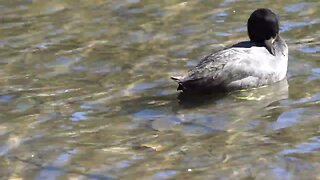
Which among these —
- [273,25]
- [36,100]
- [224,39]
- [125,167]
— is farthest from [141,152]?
[224,39]

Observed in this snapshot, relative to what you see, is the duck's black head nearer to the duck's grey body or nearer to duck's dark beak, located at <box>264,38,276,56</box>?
duck's dark beak, located at <box>264,38,276,56</box>

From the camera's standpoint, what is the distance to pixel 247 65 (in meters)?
9.03

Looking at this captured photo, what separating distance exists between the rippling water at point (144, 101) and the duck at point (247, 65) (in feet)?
0.41

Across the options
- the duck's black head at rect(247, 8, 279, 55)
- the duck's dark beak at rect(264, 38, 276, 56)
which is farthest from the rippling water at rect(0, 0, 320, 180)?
the duck's black head at rect(247, 8, 279, 55)

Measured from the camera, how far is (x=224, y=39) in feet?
35.5

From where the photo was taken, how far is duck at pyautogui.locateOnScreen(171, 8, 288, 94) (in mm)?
8859

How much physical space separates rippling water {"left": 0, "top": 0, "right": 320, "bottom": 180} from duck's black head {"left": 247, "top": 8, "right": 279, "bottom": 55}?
1.54ft

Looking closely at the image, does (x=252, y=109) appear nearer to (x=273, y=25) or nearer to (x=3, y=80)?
(x=273, y=25)

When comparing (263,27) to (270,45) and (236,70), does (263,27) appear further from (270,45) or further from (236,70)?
(236,70)

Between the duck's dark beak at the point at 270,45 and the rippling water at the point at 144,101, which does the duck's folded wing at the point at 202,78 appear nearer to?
the rippling water at the point at 144,101

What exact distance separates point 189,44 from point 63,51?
153 centimetres

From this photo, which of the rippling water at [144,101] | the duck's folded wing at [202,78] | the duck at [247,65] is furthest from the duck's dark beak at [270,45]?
the duck's folded wing at [202,78]

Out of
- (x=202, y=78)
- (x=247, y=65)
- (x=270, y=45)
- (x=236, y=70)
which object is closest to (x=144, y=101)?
(x=202, y=78)

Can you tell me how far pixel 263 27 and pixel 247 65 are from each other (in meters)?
0.71
